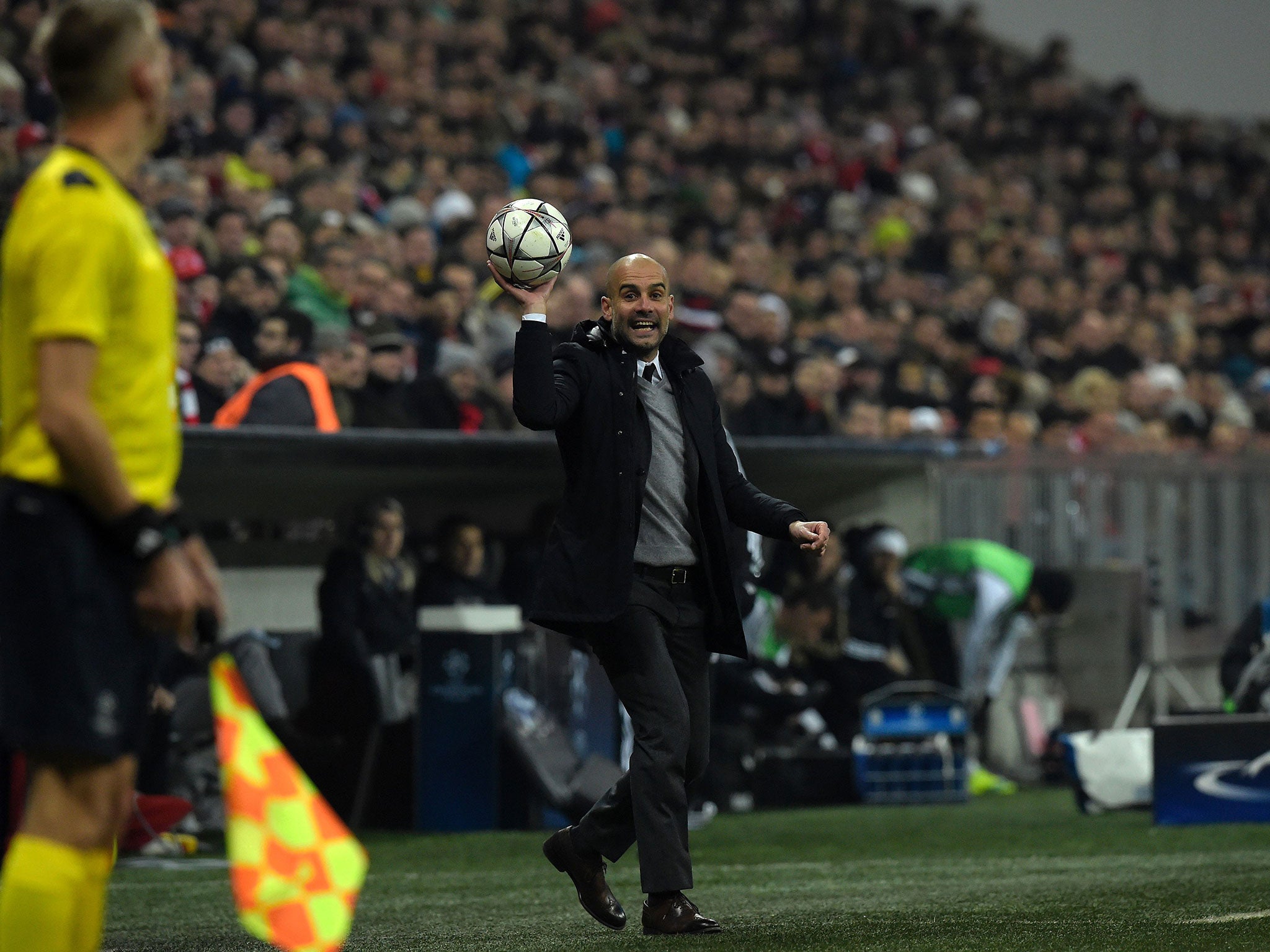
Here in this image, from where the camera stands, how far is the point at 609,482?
6.15 m

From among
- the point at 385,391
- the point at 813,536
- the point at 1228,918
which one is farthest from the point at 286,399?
the point at 1228,918

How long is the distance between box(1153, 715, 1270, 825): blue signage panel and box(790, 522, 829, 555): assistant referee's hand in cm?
431

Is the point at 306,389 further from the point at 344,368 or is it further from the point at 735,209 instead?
the point at 735,209

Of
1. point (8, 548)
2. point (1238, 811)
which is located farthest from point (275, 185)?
point (8, 548)

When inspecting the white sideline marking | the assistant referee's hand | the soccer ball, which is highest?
the soccer ball

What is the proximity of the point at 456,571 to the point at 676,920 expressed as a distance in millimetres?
5660

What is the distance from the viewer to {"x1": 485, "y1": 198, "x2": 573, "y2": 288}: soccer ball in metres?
6.10

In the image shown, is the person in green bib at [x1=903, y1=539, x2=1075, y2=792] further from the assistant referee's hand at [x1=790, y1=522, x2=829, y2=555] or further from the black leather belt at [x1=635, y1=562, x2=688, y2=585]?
the assistant referee's hand at [x1=790, y1=522, x2=829, y2=555]

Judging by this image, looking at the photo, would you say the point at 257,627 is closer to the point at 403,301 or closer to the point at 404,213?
the point at 403,301

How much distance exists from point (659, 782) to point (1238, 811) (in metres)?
4.82

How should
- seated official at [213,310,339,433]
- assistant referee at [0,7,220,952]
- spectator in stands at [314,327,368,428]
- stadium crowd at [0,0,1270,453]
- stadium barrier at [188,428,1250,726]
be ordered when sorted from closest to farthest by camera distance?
assistant referee at [0,7,220,952], seated official at [213,310,339,433], stadium barrier at [188,428,1250,726], spectator in stands at [314,327,368,428], stadium crowd at [0,0,1270,453]

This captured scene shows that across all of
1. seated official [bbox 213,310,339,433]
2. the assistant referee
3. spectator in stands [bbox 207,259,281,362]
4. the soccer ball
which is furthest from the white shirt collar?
spectator in stands [bbox 207,259,281,362]

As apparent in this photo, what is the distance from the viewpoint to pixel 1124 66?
28688mm

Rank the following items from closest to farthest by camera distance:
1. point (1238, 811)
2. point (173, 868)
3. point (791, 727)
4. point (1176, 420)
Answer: point (173, 868) → point (1238, 811) → point (791, 727) → point (1176, 420)
